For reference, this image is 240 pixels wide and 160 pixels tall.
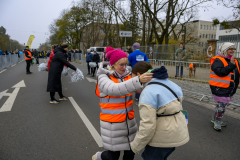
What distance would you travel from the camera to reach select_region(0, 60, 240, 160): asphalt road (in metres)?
2.99

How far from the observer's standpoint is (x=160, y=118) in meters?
1.70

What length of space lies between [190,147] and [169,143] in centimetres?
187

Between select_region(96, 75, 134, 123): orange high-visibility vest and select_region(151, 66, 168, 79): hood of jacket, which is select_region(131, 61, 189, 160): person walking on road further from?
select_region(96, 75, 134, 123): orange high-visibility vest

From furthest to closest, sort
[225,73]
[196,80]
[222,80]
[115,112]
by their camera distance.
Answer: [196,80] → [222,80] → [225,73] → [115,112]

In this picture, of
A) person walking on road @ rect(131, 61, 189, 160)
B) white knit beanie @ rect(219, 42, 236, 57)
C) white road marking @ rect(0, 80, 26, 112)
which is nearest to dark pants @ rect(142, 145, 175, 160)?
person walking on road @ rect(131, 61, 189, 160)

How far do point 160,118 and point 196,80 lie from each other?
536 centimetres

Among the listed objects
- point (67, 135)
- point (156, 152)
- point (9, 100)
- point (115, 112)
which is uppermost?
point (115, 112)

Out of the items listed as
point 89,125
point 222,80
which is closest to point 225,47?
point 222,80

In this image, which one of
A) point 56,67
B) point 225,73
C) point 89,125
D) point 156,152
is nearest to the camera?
point 156,152

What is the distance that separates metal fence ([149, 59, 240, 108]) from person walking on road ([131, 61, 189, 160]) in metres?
4.68

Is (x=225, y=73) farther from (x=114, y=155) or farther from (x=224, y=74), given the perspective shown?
(x=114, y=155)

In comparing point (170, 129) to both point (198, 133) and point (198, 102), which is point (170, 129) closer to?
point (198, 133)

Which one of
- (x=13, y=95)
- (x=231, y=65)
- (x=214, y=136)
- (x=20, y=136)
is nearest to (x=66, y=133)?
(x=20, y=136)

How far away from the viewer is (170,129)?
1.67 meters
